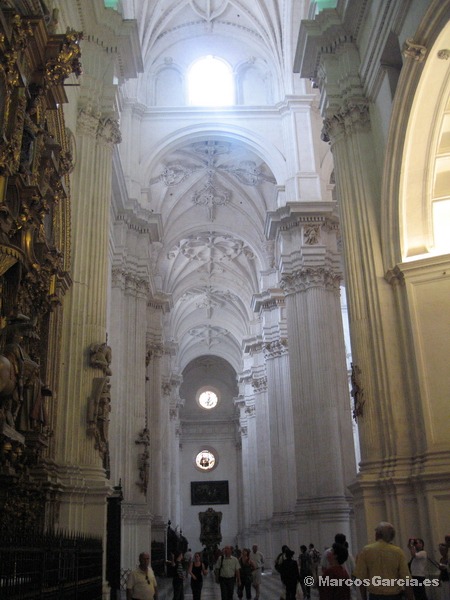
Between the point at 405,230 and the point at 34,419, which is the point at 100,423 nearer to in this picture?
the point at 34,419

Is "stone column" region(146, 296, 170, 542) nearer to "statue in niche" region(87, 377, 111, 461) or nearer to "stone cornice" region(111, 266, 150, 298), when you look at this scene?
"stone cornice" region(111, 266, 150, 298)

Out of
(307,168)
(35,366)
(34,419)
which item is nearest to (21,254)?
(35,366)

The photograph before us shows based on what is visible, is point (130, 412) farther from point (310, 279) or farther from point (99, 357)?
point (99, 357)

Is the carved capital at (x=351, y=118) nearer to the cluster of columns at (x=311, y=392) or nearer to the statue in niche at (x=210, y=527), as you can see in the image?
the cluster of columns at (x=311, y=392)

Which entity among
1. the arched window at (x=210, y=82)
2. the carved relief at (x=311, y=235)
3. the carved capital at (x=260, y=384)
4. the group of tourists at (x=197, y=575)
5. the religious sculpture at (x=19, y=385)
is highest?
the arched window at (x=210, y=82)

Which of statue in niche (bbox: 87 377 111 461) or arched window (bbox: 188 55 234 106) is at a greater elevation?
arched window (bbox: 188 55 234 106)

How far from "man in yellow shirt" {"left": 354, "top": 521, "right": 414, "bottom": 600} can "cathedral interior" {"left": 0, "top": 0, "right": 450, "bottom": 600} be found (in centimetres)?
284

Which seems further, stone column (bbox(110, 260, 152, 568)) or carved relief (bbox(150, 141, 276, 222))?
carved relief (bbox(150, 141, 276, 222))

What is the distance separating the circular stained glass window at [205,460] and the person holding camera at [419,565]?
133 feet

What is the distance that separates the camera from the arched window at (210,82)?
22.8m

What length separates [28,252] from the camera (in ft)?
24.0

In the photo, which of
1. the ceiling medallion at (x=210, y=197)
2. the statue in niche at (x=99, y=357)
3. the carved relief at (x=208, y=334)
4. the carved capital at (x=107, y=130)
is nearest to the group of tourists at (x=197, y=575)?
the statue in niche at (x=99, y=357)

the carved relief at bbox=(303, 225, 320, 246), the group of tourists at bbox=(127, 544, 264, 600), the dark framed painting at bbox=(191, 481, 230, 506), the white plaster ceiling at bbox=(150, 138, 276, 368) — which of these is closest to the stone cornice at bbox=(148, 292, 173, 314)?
the white plaster ceiling at bbox=(150, 138, 276, 368)

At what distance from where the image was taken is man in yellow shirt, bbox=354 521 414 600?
16.9 ft
